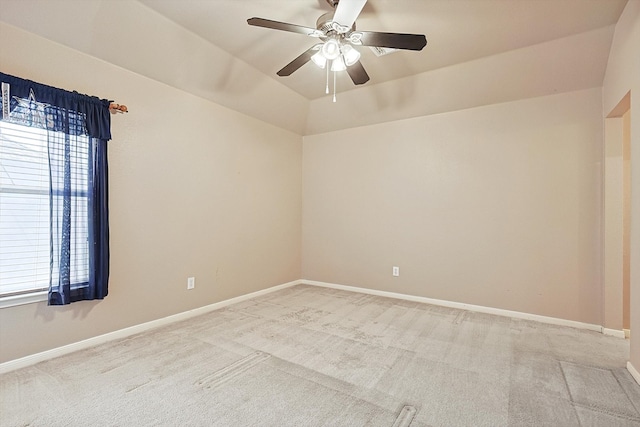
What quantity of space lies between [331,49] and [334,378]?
2357 mm

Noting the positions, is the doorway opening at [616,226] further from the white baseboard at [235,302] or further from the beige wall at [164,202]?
the beige wall at [164,202]

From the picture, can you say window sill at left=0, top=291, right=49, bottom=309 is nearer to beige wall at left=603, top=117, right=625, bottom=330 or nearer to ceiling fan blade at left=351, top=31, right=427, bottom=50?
ceiling fan blade at left=351, top=31, right=427, bottom=50

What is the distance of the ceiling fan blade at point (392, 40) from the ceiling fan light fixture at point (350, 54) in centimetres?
12

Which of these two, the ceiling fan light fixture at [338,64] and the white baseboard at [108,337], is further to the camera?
the ceiling fan light fixture at [338,64]

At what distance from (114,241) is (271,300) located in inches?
78.3

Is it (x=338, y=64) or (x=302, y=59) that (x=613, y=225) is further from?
(x=302, y=59)

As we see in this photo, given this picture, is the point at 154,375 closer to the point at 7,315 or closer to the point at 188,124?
the point at 7,315

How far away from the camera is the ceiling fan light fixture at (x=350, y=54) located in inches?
91.7

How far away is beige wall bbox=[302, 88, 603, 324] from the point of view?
10.5 feet

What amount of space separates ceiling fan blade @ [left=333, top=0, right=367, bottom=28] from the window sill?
2963 millimetres

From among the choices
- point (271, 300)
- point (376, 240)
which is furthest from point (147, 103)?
point (376, 240)

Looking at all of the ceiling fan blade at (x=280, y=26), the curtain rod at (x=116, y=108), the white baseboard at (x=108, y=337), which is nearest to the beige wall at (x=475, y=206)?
the white baseboard at (x=108, y=337)

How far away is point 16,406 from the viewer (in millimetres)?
1800

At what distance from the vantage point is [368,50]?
3061mm
